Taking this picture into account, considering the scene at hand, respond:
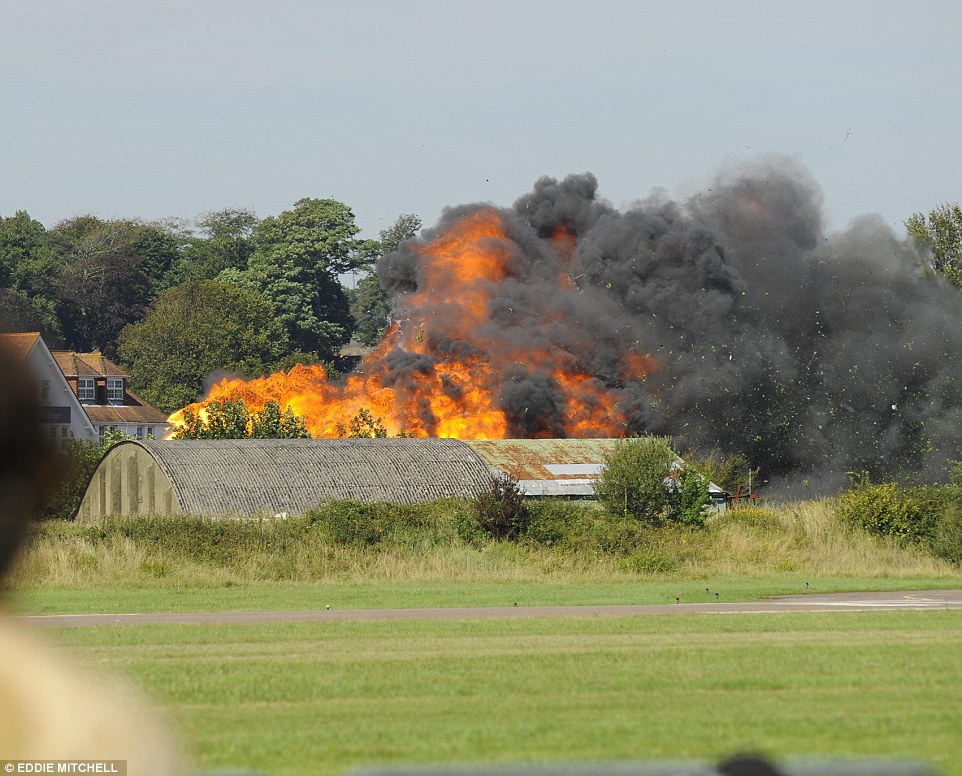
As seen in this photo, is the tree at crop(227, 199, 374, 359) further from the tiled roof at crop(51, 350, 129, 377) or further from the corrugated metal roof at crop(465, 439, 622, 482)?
the corrugated metal roof at crop(465, 439, 622, 482)

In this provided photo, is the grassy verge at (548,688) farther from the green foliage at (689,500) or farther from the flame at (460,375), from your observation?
the flame at (460,375)

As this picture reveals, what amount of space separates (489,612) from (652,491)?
51.3ft

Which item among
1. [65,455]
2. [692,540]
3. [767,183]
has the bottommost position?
[692,540]

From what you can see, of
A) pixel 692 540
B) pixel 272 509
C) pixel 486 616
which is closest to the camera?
pixel 486 616

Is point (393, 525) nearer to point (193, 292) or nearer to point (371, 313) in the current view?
point (193, 292)

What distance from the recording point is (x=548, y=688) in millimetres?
15305

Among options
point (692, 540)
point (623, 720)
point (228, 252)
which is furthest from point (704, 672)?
point (228, 252)

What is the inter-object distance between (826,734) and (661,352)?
62661 mm

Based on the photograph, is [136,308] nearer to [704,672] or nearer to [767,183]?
[767,183]

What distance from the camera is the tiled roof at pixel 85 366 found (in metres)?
96.3

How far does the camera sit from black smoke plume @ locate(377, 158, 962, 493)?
236 feet

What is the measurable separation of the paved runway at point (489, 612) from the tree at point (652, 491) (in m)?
12.0

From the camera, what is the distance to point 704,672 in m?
16.4

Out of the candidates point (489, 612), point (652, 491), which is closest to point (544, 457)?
point (652, 491)
